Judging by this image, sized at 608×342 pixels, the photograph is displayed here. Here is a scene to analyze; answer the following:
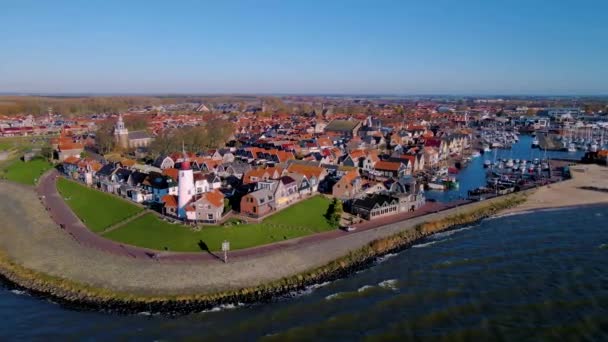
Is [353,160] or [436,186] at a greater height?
[353,160]

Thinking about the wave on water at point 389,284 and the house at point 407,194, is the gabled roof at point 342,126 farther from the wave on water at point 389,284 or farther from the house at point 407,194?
the wave on water at point 389,284

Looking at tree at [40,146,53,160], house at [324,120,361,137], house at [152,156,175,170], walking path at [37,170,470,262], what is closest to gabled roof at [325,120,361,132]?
house at [324,120,361,137]

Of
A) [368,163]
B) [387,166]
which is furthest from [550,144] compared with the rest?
[368,163]

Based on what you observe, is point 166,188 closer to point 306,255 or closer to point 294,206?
point 294,206

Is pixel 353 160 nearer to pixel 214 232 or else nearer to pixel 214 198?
pixel 214 198

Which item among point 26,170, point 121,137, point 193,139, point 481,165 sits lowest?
point 481,165
